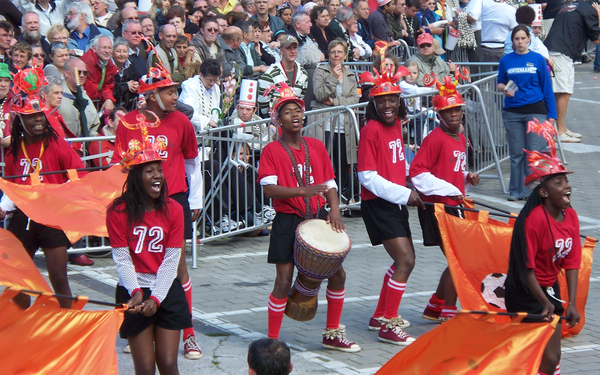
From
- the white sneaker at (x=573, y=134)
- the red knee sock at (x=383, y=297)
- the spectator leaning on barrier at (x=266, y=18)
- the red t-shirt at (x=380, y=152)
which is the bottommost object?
the red knee sock at (x=383, y=297)

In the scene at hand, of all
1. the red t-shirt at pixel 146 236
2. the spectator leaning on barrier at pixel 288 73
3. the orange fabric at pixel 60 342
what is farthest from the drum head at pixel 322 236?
the spectator leaning on barrier at pixel 288 73

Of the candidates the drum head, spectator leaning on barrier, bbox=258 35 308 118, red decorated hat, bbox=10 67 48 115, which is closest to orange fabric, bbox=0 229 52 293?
red decorated hat, bbox=10 67 48 115

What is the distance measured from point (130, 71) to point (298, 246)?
574 cm

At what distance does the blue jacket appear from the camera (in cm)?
1144

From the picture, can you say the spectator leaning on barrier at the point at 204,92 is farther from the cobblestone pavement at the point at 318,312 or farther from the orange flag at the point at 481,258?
the orange flag at the point at 481,258

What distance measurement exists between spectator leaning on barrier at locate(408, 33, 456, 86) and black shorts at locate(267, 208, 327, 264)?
6713 millimetres

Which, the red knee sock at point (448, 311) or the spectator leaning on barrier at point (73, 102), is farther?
the spectator leaning on barrier at point (73, 102)

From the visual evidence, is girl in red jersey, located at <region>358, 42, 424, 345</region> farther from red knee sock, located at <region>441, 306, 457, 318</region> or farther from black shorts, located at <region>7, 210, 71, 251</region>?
black shorts, located at <region>7, 210, 71, 251</region>

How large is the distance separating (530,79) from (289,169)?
6189 millimetres

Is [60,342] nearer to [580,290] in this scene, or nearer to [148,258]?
[148,258]

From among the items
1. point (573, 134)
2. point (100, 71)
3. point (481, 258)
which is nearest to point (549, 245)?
point (481, 258)

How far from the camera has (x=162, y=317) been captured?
521 cm

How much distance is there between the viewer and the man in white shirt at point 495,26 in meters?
15.7

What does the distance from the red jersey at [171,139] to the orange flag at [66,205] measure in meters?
0.48
